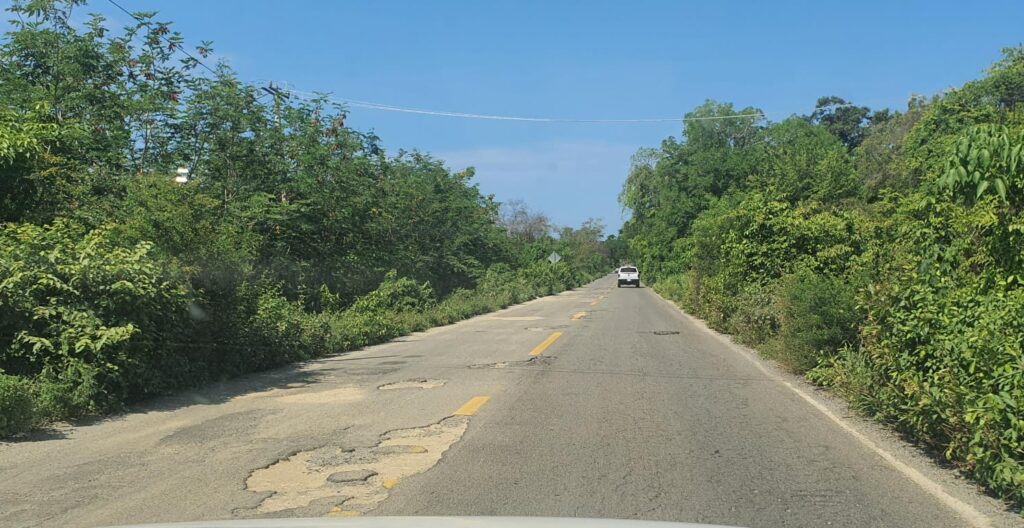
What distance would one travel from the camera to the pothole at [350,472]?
5.34m

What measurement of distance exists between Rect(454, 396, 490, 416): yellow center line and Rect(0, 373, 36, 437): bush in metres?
4.32

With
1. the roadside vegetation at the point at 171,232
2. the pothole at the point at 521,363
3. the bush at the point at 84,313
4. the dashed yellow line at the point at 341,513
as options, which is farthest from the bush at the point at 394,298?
the dashed yellow line at the point at 341,513

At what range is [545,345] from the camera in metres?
16.9

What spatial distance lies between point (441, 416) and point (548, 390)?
2.24 m

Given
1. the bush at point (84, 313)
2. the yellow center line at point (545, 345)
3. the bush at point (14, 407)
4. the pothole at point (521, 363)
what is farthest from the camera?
the yellow center line at point (545, 345)

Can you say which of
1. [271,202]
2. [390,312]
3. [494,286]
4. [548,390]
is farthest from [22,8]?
[494,286]

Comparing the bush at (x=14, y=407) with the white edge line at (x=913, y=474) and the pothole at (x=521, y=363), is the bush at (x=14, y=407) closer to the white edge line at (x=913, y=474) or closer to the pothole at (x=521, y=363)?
the pothole at (x=521, y=363)

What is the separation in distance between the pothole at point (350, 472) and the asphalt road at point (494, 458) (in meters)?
0.02

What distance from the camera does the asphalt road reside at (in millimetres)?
5164

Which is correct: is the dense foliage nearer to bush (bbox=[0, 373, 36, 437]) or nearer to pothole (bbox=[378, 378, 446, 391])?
pothole (bbox=[378, 378, 446, 391])

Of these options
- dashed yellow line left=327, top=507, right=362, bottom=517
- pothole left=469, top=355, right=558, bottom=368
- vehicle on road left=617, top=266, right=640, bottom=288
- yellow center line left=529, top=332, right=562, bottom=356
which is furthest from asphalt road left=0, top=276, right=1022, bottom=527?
vehicle on road left=617, top=266, right=640, bottom=288

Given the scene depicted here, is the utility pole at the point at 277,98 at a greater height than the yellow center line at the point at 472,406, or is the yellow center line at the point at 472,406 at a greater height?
the utility pole at the point at 277,98

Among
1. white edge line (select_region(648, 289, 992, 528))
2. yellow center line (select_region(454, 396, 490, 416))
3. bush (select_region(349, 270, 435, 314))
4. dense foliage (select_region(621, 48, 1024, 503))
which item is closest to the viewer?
white edge line (select_region(648, 289, 992, 528))

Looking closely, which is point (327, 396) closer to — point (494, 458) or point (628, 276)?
point (494, 458)
